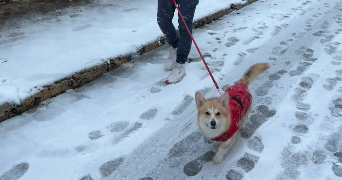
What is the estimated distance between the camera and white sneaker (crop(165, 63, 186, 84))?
9.89 feet

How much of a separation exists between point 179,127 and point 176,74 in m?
0.81

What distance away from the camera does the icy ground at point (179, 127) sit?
6.51ft

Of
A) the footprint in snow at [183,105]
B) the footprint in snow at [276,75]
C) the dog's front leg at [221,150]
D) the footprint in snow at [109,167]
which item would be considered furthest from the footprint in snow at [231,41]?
the footprint in snow at [109,167]

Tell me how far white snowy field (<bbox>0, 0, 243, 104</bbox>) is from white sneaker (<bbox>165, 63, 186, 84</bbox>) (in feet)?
2.23

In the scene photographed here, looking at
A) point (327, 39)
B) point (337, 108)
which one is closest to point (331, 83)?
point (337, 108)

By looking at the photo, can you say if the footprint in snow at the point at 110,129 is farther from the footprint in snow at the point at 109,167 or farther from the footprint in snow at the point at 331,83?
the footprint in snow at the point at 331,83

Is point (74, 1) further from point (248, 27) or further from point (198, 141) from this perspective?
point (198, 141)

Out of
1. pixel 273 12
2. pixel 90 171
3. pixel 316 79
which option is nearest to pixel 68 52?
pixel 90 171

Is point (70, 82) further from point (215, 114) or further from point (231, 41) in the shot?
point (231, 41)

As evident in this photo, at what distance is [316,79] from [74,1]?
158 inches

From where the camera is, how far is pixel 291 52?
3.67 metres

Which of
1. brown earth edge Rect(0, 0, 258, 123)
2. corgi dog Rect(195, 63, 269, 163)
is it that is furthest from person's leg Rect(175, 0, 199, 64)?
corgi dog Rect(195, 63, 269, 163)

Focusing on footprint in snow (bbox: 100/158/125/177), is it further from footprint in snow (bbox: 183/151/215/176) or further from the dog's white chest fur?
the dog's white chest fur

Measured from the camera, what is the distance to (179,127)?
243 centimetres
